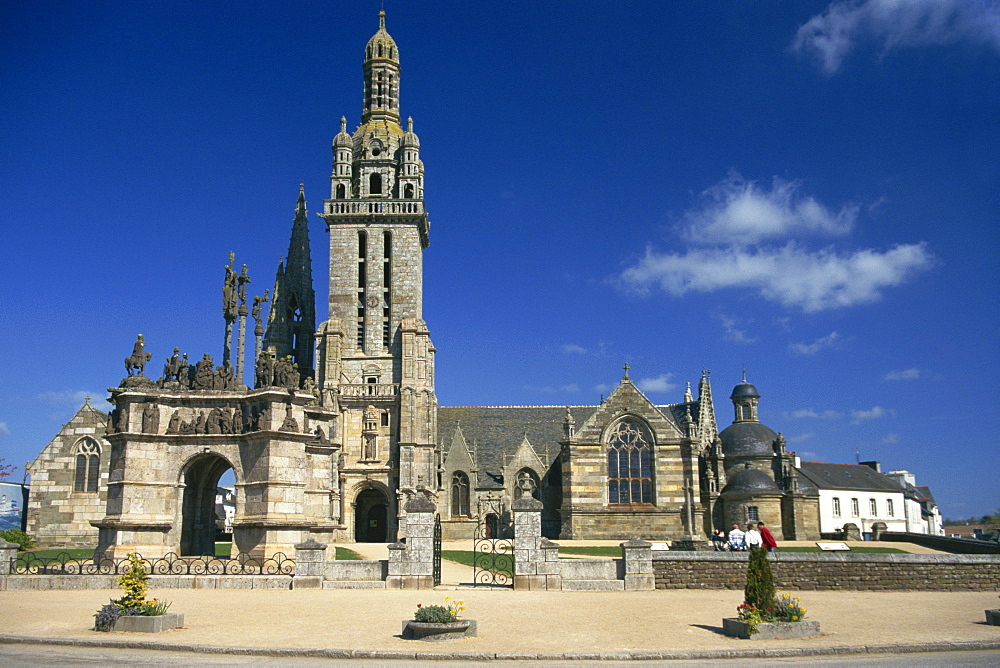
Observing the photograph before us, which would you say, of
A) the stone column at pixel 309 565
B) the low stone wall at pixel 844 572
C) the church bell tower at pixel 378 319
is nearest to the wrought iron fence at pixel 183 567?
the stone column at pixel 309 565

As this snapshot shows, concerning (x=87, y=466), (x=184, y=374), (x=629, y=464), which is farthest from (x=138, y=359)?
(x=629, y=464)

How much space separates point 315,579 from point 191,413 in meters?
7.54

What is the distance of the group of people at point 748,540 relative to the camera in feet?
64.6

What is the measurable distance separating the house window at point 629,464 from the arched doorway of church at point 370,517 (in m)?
13.6

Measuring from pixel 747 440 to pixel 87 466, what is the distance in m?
38.4

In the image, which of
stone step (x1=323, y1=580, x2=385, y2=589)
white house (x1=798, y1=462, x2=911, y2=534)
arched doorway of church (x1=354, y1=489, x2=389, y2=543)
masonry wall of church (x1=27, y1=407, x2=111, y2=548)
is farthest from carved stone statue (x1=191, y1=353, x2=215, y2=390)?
white house (x1=798, y1=462, x2=911, y2=534)

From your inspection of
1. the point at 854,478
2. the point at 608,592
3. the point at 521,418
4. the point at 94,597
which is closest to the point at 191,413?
the point at 94,597

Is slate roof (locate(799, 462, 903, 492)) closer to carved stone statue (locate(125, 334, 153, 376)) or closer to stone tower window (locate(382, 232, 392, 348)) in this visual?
stone tower window (locate(382, 232, 392, 348))

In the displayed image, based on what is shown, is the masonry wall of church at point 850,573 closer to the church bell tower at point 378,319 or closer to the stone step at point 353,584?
the stone step at point 353,584

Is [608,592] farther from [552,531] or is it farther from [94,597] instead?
[552,531]

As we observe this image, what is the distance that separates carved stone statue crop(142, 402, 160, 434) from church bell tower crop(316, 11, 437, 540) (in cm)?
2235

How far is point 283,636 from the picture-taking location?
12945 millimetres

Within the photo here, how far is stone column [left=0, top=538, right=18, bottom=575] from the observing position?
20250 millimetres

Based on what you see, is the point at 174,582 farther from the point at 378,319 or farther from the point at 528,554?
the point at 378,319
